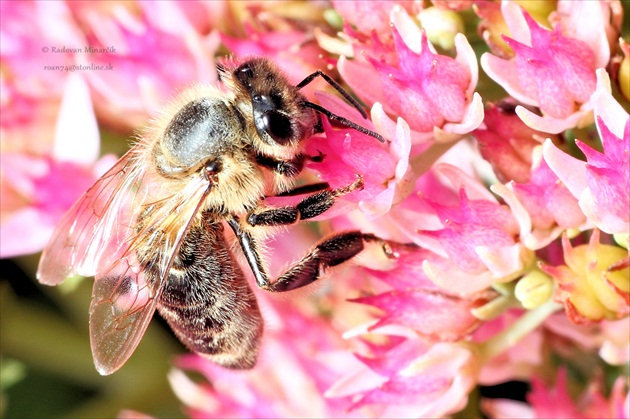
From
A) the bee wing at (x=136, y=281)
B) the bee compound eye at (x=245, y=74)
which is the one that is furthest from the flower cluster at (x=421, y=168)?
the bee wing at (x=136, y=281)

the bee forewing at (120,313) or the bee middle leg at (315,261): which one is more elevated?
the bee forewing at (120,313)

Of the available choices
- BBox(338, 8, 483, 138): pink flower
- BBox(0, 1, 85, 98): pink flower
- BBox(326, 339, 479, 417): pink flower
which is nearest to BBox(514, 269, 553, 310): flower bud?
BBox(326, 339, 479, 417): pink flower

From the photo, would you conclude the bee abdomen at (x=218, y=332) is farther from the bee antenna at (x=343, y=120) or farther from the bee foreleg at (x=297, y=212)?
the bee antenna at (x=343, y=120)

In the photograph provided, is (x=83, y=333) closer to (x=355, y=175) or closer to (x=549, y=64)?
(x=355, y=175)

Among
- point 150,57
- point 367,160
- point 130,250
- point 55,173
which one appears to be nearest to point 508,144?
point 367,160

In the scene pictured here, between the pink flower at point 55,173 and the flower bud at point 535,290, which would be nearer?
the flower bud at point 535,290

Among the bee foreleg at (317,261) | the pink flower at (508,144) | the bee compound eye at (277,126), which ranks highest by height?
the bee compound eye at (277,126)

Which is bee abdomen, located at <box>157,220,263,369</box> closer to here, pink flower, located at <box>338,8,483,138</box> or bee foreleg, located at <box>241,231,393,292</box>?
bee foreleg, located at <box>241,231,393,292</box>
